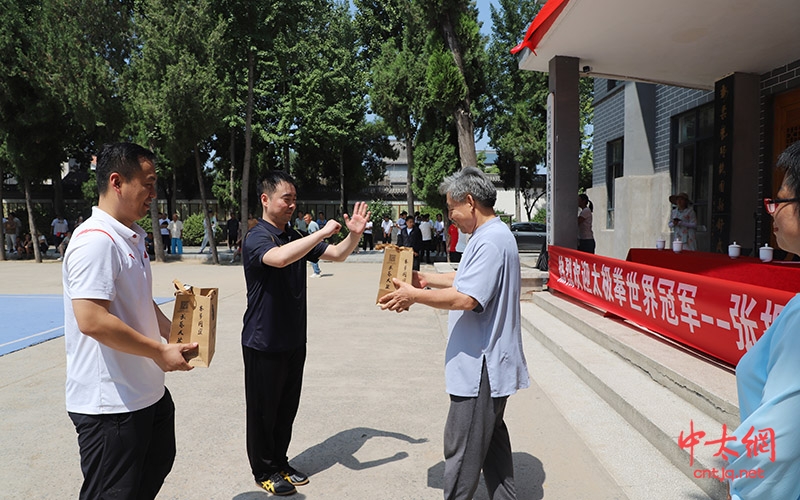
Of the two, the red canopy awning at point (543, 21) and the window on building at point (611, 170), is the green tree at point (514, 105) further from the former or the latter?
the red canopy awning at point (543, 21)

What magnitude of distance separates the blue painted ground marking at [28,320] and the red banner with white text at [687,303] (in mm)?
7440

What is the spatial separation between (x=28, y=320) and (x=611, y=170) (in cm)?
1342

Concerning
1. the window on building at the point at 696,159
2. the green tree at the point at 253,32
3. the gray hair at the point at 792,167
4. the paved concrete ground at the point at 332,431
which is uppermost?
the green tree at the point at 253,32

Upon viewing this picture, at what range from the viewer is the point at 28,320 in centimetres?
851

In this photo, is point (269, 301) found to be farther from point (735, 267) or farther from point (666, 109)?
point (666, 109)

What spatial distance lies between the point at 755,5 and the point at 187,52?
16009mm

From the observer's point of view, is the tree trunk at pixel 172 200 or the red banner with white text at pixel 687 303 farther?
the tree trunk at pixel 172 200

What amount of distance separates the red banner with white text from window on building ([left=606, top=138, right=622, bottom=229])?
24.4 feet

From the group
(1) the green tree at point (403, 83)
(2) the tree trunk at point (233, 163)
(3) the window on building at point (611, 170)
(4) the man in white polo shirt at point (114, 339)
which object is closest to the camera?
(4) the man in white polo shirt at point (114, 339)

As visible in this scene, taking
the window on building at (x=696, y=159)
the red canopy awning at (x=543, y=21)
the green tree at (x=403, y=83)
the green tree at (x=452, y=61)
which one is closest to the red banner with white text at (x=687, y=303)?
the red canopy awning at (x=543, y=21)

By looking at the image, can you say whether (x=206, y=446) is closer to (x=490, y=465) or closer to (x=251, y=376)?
(x=251, y=376)

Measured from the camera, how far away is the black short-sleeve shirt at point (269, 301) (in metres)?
3.14

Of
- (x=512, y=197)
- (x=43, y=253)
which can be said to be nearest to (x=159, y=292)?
(x=43, y=253)

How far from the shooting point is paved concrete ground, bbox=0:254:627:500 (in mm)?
3262
